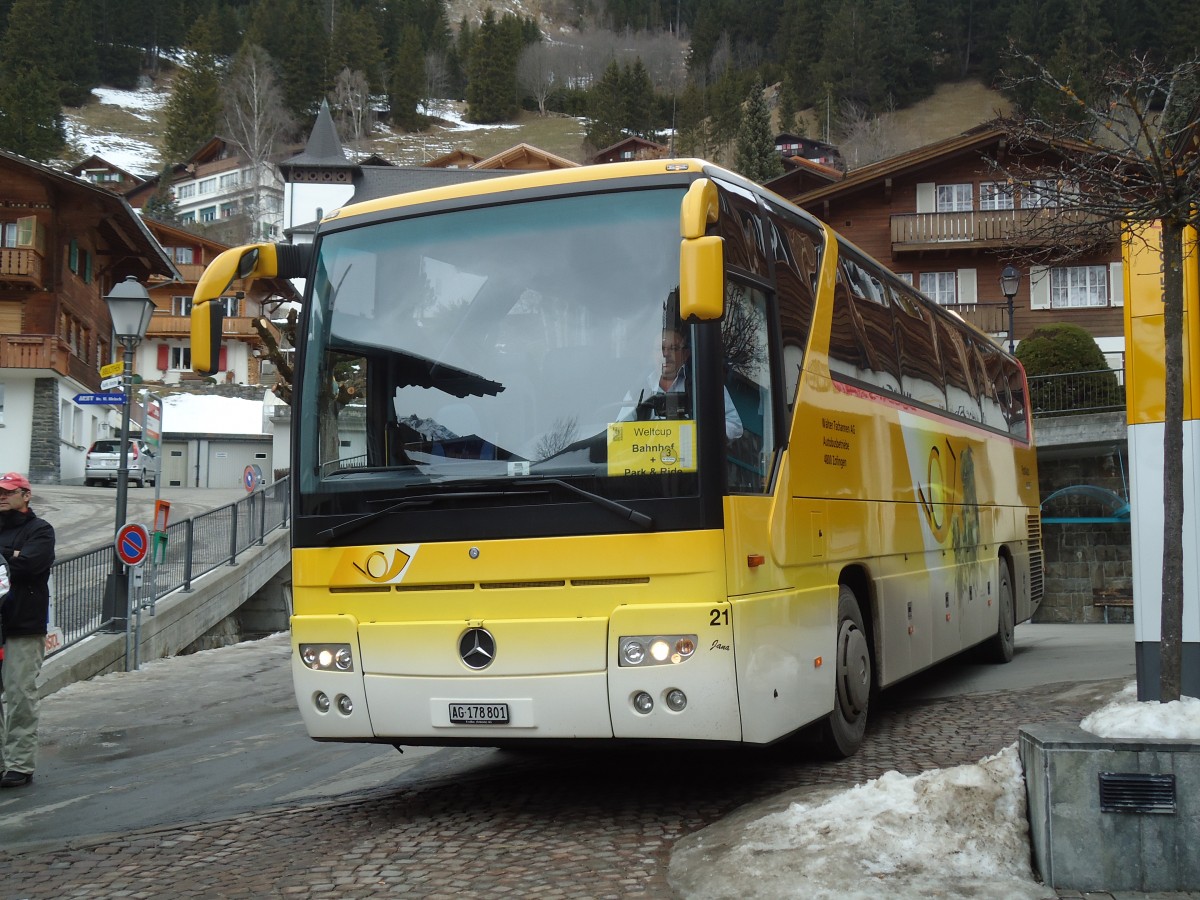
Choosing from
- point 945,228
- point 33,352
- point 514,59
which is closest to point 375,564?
point 945,228

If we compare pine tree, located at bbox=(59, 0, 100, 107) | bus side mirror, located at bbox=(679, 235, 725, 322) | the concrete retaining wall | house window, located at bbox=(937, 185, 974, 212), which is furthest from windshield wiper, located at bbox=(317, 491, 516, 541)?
pine tree, located at bbox=(59, 0, 100, 107)

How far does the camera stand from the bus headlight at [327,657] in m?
7.07

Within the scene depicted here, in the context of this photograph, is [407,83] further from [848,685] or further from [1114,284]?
[848,685]

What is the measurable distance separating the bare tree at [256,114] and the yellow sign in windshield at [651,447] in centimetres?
11479

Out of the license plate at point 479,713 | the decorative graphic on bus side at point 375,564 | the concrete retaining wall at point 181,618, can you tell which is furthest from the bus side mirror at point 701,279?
the concrete retaining wall at point 181,618

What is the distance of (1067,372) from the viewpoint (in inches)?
1202

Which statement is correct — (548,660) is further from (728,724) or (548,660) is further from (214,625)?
(214,625)

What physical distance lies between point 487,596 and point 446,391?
1083 millimetres

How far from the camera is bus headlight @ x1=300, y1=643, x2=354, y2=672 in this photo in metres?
7.07

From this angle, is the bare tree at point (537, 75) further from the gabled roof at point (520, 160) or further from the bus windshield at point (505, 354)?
the bus windshield at point (505, 354)

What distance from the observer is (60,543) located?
88.8 feet

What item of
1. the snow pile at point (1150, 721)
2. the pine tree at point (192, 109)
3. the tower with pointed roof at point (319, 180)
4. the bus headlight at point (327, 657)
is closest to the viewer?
the snow pile at point (1150, 721)

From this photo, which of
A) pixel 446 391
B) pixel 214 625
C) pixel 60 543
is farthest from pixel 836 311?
pixel 60 543

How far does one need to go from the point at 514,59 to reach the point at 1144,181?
6526 inches
